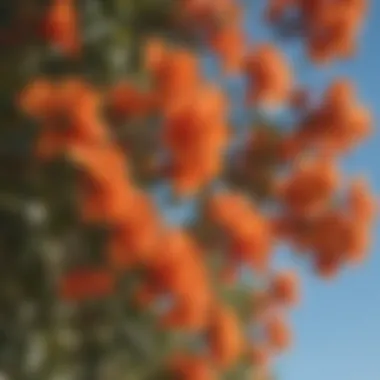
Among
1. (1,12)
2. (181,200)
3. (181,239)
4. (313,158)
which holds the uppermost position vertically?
(1,12)

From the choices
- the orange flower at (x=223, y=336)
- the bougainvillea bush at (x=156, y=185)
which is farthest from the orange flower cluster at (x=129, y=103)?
the orange flower at (x=223, y=336)

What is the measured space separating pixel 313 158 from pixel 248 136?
0.15 meters

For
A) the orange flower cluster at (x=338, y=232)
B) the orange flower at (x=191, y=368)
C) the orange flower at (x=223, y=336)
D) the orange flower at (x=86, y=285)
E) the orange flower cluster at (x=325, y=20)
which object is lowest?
the orange flower at (x=191, y=368)

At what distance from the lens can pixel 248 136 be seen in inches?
92.7

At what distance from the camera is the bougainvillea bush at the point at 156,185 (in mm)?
2074

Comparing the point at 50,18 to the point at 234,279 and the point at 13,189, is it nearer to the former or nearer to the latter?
the point at 13,189

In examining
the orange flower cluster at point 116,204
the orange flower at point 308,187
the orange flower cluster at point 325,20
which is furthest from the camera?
the orange flower cluster at point 325,20

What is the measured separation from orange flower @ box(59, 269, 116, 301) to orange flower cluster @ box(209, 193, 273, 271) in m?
0.23

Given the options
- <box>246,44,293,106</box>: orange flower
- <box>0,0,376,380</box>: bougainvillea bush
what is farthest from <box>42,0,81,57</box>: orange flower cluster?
<box>246,44,293,106</box>: orange flower

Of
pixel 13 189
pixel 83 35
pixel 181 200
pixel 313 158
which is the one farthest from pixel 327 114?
pixel 13 189

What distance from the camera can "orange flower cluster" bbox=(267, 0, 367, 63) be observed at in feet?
7.94

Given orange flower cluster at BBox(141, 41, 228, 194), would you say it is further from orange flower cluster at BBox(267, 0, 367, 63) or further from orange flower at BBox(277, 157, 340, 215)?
orange flower cluster at BBox(267, 0, 367, 63)

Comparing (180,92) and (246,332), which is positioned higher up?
(180,92)

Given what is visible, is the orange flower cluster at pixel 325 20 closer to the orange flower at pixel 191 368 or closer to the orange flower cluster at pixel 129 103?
Result: the orange flower cluster at pixel 129 103
